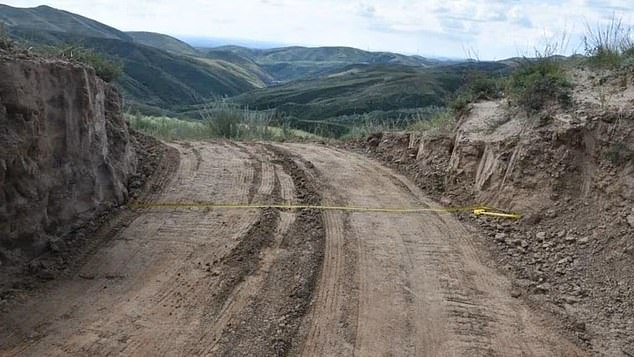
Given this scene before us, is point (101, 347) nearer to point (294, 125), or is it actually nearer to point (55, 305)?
point (55, 305)

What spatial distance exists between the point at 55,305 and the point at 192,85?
138 feet

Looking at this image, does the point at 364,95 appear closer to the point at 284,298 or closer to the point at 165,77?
the point at 165,77

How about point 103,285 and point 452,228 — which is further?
point 452,228

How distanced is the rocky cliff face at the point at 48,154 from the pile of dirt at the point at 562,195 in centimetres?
422

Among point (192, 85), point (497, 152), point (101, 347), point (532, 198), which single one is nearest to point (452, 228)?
point (532, 198)

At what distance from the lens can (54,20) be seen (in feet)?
173

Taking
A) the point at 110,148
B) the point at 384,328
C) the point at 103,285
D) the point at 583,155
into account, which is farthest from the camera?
the point at 110,148

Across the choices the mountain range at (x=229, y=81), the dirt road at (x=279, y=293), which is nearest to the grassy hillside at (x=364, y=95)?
the mountain range at (x=229, y=81)

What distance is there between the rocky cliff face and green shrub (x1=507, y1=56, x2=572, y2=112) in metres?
5.22

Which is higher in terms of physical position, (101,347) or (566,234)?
(566,234)

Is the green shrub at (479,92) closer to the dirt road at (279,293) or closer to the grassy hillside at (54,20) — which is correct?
the dirt road at (279,293)

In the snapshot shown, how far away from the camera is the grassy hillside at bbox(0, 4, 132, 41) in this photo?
48406 mm

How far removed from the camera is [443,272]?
5.79 metres

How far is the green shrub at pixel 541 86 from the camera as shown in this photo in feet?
26.3
